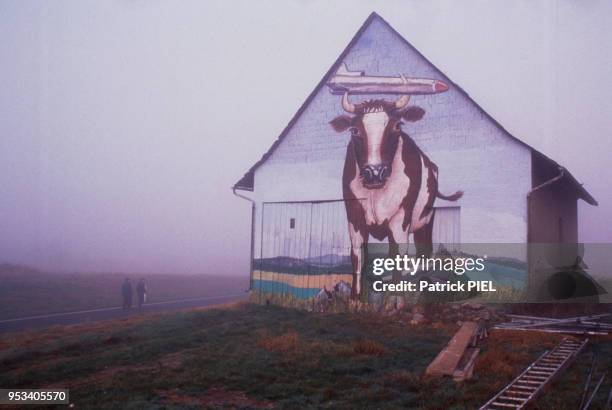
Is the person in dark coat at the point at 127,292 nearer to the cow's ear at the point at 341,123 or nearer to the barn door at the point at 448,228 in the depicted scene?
the cow's ear at the point at 341,123

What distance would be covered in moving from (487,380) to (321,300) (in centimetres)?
804

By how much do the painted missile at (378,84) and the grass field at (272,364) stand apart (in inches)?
236

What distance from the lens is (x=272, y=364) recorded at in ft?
27.1

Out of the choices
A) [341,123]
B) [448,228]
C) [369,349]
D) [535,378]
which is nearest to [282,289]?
[341,123]

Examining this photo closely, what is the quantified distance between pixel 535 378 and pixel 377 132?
8457mm

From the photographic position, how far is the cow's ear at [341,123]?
14.6 metres

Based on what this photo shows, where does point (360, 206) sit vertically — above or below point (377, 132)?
below

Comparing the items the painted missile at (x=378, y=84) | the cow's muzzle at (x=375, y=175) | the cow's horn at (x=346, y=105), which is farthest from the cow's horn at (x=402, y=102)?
the cow's muzzle at (x=375, y=175)

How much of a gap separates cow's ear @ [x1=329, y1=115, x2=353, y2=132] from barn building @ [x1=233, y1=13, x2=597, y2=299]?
0.49 feet

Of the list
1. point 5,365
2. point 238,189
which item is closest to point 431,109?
point 238,189

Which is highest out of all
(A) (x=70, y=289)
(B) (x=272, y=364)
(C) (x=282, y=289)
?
(C) (x=282, y=289)

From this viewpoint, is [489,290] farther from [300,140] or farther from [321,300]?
[300,140]

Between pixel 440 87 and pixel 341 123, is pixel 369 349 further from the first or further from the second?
pixel 341 123

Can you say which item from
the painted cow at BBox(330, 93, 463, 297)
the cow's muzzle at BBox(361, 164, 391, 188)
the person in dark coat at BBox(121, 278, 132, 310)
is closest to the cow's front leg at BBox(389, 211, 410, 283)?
the painted cow at BBox(330, 93, 463, 297)
